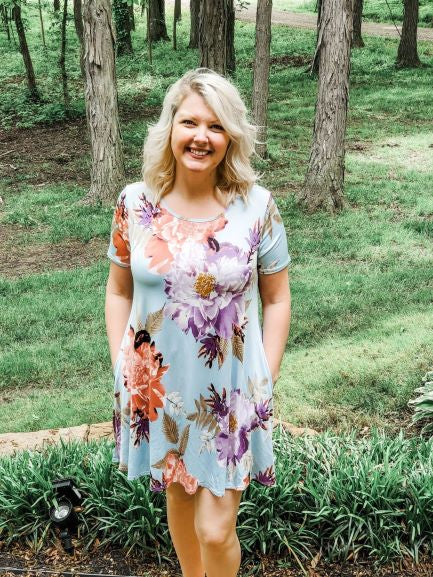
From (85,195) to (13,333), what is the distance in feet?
15.8

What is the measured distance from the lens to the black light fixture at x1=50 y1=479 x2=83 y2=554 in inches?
130

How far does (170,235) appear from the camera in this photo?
7.73 feet

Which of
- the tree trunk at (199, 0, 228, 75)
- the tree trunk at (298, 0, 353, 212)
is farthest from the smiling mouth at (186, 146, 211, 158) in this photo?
the tree trunk at (199, 0, 228, 75)

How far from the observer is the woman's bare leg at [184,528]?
8.41 feet

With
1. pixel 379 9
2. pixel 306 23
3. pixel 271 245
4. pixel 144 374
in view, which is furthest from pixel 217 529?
pixel 379 9

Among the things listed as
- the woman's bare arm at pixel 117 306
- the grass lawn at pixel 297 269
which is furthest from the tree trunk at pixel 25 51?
the woman's bare arm at pixel 117 306

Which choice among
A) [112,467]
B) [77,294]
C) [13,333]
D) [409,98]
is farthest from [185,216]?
[409,98]

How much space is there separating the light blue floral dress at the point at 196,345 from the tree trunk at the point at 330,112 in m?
7.57

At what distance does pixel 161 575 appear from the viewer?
3232 millimetres

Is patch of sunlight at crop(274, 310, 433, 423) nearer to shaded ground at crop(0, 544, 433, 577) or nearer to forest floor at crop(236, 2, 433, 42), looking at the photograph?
shaded ground at crop(0, 544, 433, 577)

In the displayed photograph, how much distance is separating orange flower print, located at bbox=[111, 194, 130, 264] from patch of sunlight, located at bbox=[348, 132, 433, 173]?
420 inches

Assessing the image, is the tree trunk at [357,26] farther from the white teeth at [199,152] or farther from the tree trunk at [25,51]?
the white teeth at [199,152]

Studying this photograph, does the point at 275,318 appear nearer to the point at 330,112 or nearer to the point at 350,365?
the point at 350,365

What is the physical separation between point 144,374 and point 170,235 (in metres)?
0.49
